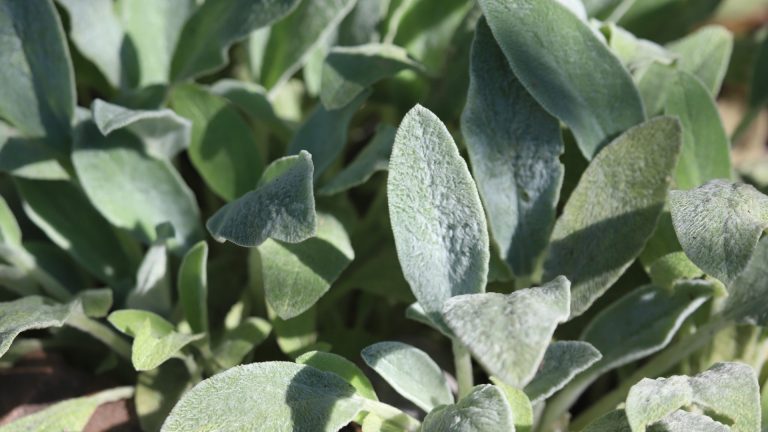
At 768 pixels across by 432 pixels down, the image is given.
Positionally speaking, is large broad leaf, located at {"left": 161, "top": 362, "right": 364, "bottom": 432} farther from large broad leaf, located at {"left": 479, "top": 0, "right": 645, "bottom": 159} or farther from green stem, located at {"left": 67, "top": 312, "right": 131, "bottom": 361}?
large broad leaf, located at {"left": 479, "top": 0, "right": 645, "bottom": 159}

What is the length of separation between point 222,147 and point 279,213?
303 mm

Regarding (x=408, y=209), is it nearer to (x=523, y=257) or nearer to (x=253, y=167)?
(x=523, y=257)

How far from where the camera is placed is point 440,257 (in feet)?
2.69

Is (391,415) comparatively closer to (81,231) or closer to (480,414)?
(480,414)

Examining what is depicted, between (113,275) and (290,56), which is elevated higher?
(290,56)

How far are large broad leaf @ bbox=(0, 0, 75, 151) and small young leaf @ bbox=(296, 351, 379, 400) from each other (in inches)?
16.6

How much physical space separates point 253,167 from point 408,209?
0.33 meters

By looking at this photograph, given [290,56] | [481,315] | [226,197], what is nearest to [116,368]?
[226,197]

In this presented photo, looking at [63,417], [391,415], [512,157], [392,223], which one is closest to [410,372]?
[391,415]

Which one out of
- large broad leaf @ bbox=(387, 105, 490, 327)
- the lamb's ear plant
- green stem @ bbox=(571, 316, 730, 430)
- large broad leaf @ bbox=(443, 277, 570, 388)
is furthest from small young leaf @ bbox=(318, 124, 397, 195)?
green stem @ bbox=(571, 316, 730, 430)

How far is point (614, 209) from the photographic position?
2.97 ft

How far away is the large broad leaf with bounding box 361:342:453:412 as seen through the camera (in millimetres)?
818

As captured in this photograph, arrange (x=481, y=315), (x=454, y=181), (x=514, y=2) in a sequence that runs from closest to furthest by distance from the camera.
A: 1. (x=481, y=315)
2. (x=454, y=181)
3. (x=514, y=2)

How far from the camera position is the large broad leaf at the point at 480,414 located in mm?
713
